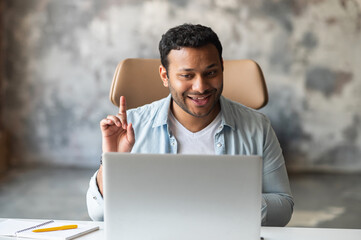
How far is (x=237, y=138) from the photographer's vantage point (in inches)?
63.1

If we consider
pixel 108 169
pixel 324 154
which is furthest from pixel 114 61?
pixel 108 169

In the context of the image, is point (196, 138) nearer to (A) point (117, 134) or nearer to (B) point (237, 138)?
(B) point (237, 138)

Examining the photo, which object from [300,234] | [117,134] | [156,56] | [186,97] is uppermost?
[156,56]

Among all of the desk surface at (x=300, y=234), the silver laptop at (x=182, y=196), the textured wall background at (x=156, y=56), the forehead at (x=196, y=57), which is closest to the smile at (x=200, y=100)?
the forehead at (x=196, y=57)

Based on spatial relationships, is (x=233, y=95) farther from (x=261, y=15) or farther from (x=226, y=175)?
(x=261, y=15)

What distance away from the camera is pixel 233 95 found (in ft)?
6.07

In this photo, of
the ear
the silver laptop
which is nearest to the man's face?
the ear

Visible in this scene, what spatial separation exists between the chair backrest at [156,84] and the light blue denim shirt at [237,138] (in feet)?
0.37

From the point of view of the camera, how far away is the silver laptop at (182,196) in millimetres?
919

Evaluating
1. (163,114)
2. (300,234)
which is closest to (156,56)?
(163,114)

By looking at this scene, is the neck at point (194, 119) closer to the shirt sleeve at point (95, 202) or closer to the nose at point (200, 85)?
the nose at point (200, 85)

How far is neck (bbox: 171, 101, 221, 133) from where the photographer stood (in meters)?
1.64

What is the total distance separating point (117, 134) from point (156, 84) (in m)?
0.48

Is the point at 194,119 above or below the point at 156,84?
below
